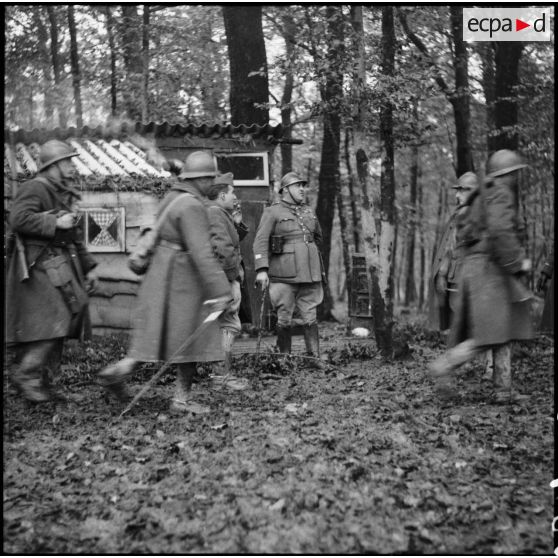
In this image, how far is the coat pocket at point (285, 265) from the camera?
8.45 m

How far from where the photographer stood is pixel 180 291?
18.8ft

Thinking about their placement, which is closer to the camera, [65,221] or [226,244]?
[65,221]

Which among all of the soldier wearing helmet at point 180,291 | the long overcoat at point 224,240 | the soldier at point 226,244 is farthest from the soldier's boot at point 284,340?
the soldier wearing helmet at point 180,291

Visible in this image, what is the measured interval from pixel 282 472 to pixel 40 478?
5.40 ft

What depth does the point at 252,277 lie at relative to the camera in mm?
12516

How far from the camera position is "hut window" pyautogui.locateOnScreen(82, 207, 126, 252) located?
1229 cm

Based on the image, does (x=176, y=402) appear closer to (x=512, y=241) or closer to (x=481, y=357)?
(x=512, y=241)

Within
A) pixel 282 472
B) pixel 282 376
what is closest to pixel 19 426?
pixel 282 472

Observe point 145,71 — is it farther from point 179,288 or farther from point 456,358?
point 456,358

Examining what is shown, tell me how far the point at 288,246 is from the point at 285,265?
0.24m

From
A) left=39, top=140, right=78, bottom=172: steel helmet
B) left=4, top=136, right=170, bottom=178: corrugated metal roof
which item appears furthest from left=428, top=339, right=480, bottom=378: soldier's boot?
left=4, top=136, right=170, bottom=178: corrugated metal roof

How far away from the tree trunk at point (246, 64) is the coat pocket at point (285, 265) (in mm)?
5130

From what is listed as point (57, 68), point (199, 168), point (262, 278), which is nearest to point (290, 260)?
point (262, 278)

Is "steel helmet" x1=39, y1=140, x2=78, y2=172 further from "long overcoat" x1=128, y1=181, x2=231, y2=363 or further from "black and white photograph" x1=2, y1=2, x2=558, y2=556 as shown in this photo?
"long overcoat" x1=128, y1=181, x2=231, y2=363
